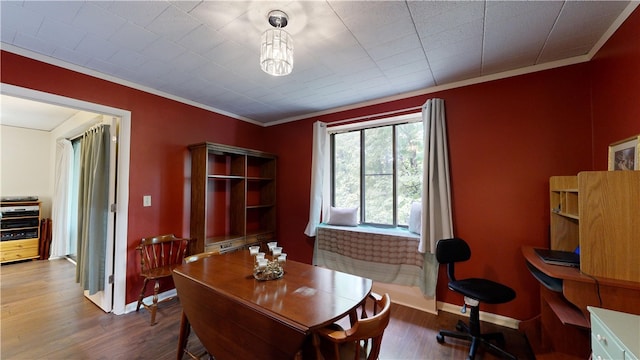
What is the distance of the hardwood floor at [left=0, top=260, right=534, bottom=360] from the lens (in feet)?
6.24

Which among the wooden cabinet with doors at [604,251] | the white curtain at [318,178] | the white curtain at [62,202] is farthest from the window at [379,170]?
the white curtain at [62,202]

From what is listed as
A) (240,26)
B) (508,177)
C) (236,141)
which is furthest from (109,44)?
(508,177)

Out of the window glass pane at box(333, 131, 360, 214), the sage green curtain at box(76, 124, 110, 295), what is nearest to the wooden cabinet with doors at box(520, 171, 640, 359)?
the window glass pane at box(333, 131, 360, 214)

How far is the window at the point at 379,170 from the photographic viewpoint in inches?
117

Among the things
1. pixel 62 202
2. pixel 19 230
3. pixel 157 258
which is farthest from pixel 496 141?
pixel 19 230

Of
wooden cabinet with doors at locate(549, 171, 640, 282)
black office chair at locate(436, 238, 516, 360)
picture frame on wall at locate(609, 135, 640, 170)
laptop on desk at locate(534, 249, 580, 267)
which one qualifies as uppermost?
picture frame on wall at locate(609, 135, 640, 170)

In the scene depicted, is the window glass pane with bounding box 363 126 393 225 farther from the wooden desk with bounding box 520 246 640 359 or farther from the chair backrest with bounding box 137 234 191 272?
the chair backrest with bounding box 137 234 191 272

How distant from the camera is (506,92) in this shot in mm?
2309

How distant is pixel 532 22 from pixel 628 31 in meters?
0.51

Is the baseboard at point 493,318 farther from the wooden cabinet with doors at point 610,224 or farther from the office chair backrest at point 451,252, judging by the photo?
the wooden cabinet with doors at point 610,224

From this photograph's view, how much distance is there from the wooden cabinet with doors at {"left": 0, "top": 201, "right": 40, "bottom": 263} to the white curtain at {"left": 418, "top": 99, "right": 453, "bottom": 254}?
6.27 metres

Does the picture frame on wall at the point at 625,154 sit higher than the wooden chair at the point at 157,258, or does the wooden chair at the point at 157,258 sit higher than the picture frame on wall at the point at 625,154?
the picture frame on wall at the point at 625,154

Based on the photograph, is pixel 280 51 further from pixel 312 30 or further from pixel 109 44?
pixel 109 44

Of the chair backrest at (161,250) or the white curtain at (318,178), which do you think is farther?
the white curtain at (318,178)
